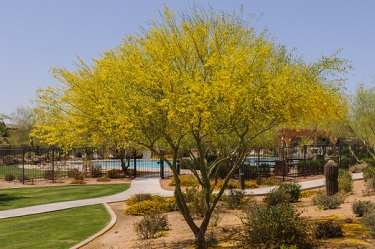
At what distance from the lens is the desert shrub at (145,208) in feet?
55.0

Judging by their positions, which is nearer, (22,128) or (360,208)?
(360,208)

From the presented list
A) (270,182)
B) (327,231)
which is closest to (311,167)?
(270,182)

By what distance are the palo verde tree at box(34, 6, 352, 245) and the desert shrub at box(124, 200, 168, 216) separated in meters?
5.77

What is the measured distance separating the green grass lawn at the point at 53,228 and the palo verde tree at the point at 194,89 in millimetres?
3553

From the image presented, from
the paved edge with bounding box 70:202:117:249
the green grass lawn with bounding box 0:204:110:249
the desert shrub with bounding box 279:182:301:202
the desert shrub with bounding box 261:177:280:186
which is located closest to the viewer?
the paved edge with bounding box 70:202:117:249

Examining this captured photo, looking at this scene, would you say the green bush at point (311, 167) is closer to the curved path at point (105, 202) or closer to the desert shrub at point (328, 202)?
the curved path at point (105, 202)

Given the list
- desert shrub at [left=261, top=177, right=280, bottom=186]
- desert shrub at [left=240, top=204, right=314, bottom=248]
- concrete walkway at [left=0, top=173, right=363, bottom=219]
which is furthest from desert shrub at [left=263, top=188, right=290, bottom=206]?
desert shrub at [left=261, top=177, right=280, bottom=186]

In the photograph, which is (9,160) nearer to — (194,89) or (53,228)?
(53,228)

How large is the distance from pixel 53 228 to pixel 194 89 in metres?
8.27

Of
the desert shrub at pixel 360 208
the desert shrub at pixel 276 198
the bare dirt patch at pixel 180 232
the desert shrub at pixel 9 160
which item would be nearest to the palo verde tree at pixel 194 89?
the bare dirt patch at pixel 180 232

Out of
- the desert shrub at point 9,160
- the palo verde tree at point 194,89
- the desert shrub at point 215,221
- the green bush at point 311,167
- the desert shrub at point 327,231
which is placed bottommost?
the desert shrub at point 215,221

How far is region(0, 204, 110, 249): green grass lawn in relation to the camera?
41.5 feet

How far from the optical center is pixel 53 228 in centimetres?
1443

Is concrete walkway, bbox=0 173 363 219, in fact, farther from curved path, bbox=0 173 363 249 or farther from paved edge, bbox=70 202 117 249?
paved edge, bbox=70 202 117 249
